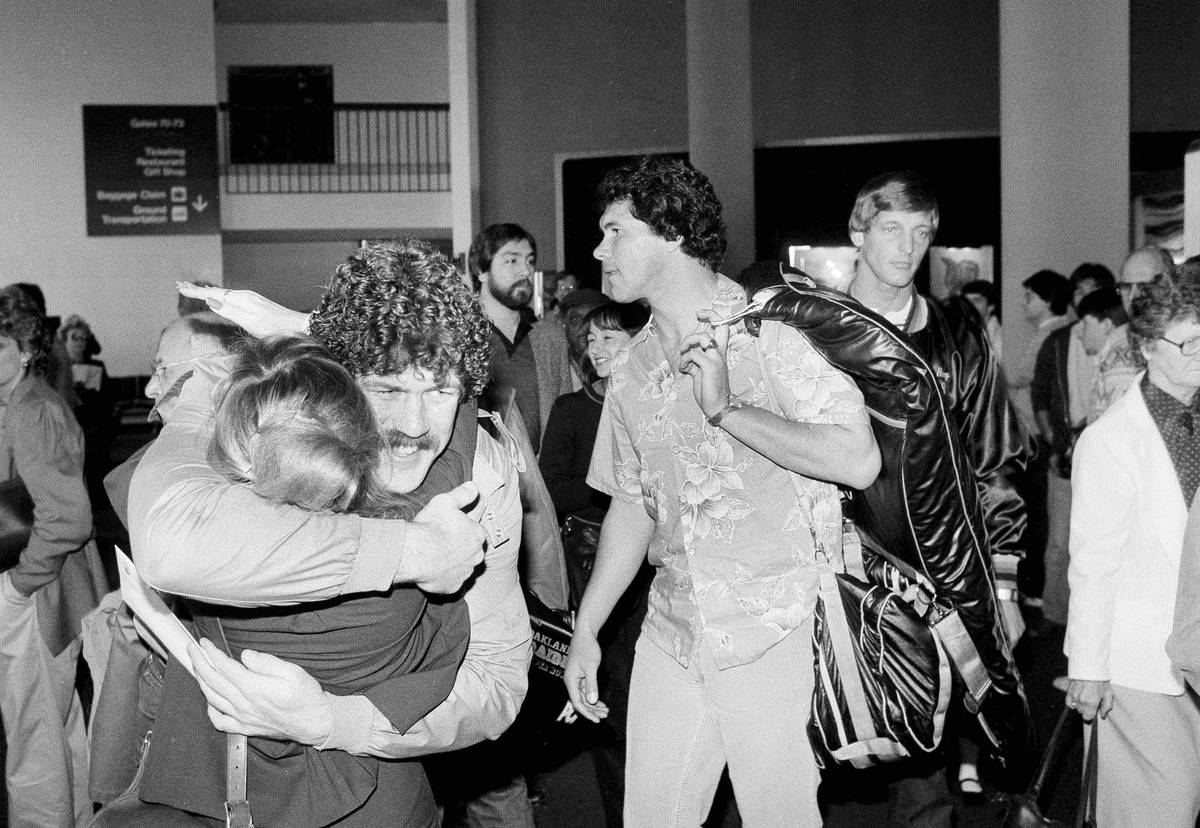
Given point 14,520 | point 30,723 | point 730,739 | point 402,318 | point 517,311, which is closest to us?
point 402,318

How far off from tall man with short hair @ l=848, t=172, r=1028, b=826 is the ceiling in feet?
52.6

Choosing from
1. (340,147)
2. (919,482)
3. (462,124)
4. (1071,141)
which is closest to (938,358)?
(919,482)


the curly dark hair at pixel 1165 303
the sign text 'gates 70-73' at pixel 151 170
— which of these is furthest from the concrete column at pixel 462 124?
the curly dark hair at pixel 1165 303

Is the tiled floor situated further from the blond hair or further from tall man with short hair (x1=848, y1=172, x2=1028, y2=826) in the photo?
the blond hair

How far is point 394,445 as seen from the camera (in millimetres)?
1855

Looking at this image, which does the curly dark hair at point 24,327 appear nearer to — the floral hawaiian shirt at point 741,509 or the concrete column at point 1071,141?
the floral hawaiian shirt at point 741,509

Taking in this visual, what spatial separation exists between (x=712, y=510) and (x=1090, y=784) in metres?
1.09

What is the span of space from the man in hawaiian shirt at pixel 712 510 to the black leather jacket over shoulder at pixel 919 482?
7 cm

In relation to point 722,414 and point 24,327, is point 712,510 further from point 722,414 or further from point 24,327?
point 24,327

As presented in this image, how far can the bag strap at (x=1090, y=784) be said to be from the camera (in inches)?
106

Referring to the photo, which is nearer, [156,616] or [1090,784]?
[156,616]

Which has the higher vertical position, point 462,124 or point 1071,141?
point 462,124

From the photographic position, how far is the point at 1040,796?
2.68m

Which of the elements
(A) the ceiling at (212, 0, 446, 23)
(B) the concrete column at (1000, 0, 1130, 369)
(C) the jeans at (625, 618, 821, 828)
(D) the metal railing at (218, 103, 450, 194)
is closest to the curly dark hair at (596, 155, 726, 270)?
(C) the jeans at (625, 618, 821, 828)
